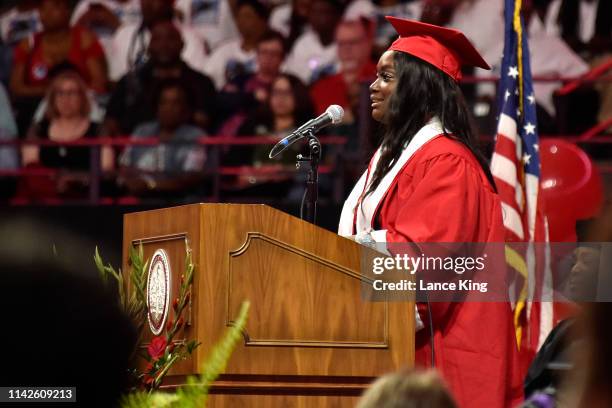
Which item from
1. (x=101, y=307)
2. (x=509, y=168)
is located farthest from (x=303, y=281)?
(x=509, y=168)

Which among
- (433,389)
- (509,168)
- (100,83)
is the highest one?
(100,83)

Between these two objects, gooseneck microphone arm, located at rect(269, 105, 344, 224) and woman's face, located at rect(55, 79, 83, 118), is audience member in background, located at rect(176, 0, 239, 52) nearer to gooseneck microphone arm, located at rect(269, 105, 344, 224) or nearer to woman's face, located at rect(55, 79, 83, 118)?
woman's face, located at rect(55, 79, 83, 118)

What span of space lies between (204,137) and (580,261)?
4732 mm

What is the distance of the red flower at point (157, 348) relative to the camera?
11.1ft

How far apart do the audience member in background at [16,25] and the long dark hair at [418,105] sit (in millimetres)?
6615

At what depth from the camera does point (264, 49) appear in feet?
29.4

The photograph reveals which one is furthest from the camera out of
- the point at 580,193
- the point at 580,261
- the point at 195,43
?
the point at 195,43

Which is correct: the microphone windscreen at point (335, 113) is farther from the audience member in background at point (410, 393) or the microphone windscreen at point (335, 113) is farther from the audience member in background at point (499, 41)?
the audience member in background at point (499, 41)

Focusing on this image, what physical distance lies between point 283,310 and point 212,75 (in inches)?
235

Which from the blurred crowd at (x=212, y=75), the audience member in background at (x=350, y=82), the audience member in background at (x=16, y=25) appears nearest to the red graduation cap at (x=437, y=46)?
the blurred crowd at (x=212, y=75)

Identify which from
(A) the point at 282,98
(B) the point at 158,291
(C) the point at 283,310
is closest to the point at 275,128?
(A) the point at 282,98

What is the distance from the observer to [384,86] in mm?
4188

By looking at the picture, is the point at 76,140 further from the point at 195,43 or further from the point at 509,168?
the point at 509,168

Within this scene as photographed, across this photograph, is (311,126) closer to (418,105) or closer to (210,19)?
(418,105)
